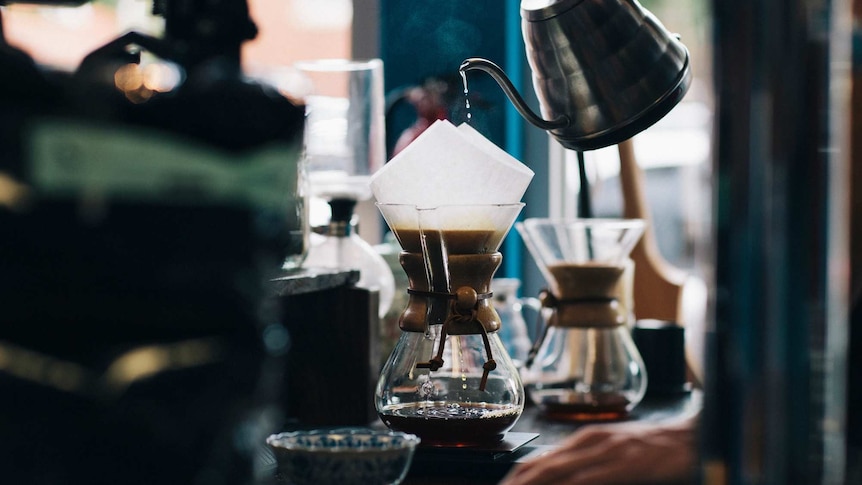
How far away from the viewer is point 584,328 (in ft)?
5.37

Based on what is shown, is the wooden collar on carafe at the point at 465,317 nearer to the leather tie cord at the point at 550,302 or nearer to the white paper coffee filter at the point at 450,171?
the white paper coffee filter at the point at 450,171

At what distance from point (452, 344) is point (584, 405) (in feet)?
1.48

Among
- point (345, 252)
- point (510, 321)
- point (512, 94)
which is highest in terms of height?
point (512, 94)

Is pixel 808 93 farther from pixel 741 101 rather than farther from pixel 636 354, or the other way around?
pixel 636 354

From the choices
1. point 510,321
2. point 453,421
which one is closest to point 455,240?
point 453,421

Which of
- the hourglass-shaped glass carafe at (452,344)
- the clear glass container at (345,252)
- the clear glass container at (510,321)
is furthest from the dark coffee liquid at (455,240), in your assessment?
the clear glass container at (510,321)

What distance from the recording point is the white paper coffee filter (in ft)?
3.95

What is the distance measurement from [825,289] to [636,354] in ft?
4.25

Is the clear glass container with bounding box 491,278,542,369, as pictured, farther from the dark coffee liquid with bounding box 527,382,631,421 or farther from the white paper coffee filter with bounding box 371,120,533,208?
the white paper coffee filter with bounding box 371,120,533,208

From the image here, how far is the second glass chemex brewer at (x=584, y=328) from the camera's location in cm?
161

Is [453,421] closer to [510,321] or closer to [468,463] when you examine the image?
[468,463]

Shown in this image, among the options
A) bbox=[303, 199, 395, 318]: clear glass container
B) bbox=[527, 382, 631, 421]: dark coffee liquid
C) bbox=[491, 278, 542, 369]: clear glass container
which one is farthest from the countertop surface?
bbox=[491, 278, 542, 369]: clear glass container

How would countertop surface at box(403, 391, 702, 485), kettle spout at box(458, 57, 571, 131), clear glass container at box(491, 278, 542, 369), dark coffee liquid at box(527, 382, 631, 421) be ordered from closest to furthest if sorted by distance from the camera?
1. countertop surface at box(403, 391, 702, 485)
2. kettle spout at box(458, 57, 571, 131)
3. dark coffee liquid at box(527, 382, 631, 421)
4. clear glass container at box(491, 278, 542, 369)

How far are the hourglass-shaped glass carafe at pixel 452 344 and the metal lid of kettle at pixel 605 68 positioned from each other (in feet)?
0.53
